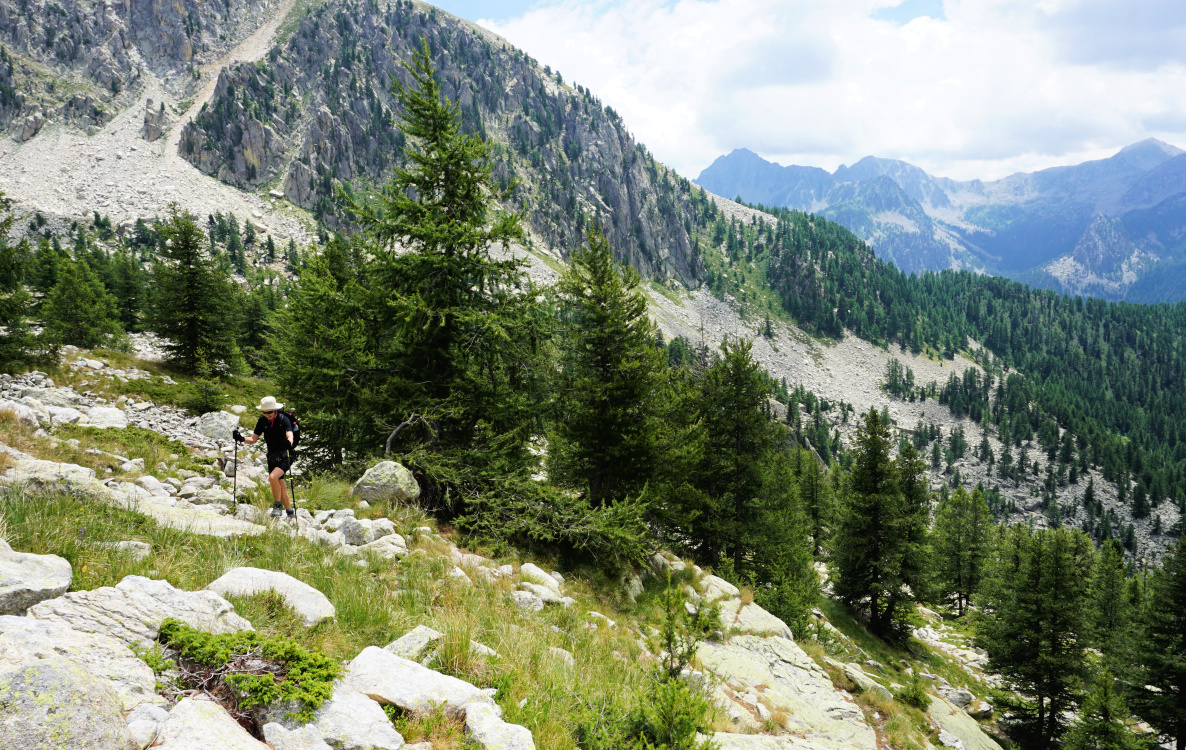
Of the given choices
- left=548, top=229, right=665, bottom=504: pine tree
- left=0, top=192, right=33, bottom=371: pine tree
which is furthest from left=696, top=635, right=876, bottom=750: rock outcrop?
left=0, top=192, right=33, bottom=371: pine tree

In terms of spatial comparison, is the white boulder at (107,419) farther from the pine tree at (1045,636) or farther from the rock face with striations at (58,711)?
the pine tree at (1045,636)

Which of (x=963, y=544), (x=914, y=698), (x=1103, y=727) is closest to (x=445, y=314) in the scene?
(x=914, y=698)

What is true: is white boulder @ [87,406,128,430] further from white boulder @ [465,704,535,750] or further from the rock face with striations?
Result: white boulder @ [465,704,535,750]

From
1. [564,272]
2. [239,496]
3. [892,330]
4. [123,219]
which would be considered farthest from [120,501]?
[892,330]

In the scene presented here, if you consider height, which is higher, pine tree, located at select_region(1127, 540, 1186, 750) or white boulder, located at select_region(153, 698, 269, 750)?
white boulder, located at select_region(153, 698, 269, 750)

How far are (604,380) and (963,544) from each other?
49.5 m

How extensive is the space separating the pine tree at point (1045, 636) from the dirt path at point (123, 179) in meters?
157

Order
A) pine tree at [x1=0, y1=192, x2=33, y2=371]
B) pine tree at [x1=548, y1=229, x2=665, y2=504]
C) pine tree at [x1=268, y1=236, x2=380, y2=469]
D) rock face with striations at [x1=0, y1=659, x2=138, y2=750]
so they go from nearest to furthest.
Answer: rock face with striations at [x1=0, y1=659, x2=138, y2=750], pine tree at [x1=268, y1=236, x2=380, y2=469], pine tree at [x1=548, y1=229, x2=665, y2=504], pine tree at [x1=0, y1=192, x2=33, y2=371]

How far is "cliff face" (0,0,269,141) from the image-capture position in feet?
454

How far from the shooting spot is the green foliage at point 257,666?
2998 mm

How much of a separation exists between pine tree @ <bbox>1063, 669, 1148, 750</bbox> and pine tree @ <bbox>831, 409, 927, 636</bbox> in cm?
884

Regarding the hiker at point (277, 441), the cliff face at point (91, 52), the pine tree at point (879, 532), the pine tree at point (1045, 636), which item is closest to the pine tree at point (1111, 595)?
the pine tree at point (1045, 636)

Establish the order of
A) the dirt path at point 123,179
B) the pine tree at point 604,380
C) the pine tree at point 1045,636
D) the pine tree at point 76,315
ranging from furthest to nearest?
the dirt path at point 123,179 → the pine tree at point 76,315 → the pine tree at point 1045,636 → the pine tree at point 604,380

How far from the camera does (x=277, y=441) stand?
9383 mm
